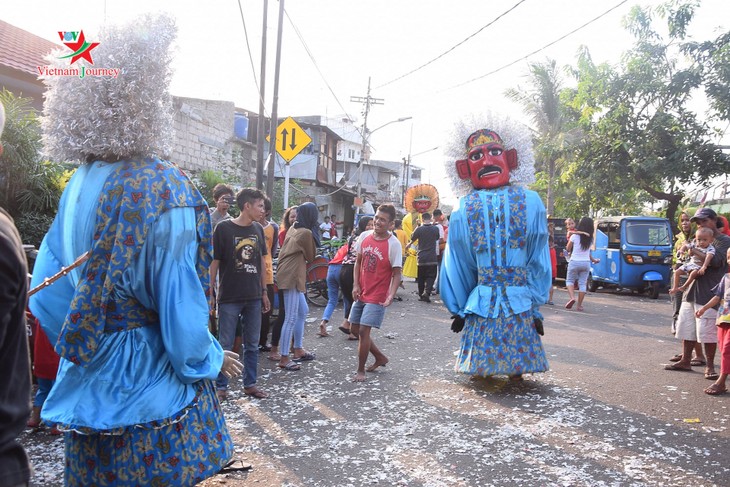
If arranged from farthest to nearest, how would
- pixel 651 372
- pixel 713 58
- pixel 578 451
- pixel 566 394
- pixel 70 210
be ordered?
pixel 713 58 → pixel 651 372 → pixel 566 394 → pixel 578 451 → pixel 70 210

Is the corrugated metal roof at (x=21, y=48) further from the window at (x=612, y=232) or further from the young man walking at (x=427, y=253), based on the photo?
the window at (x=612, y=232)

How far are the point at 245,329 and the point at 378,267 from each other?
60.6 inches

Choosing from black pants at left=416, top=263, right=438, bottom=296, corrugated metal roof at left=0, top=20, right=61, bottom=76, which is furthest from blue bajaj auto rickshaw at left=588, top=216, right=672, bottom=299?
corrugated metal roof at left=0, top=20, right=61, bottom=76

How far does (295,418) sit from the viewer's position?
16.4 feet

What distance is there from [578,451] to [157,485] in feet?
9.57

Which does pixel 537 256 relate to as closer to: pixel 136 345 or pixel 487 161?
pixel 487 161

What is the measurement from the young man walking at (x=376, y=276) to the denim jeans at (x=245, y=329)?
112 centimetres

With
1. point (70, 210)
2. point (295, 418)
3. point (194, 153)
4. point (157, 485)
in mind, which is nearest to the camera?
point (157, 485)

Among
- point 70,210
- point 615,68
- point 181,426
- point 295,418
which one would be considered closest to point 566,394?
point 295,418

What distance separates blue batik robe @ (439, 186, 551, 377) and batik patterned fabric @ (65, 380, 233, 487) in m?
3.71

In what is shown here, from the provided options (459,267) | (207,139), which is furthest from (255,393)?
(207,139)

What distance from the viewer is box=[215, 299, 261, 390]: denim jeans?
5406mm

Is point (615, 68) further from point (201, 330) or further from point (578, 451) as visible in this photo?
point (201, 330)

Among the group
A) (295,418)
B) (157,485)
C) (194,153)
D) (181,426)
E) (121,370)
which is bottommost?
(295,418)
